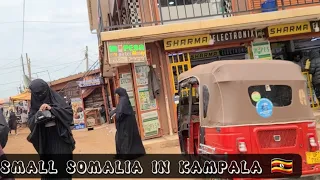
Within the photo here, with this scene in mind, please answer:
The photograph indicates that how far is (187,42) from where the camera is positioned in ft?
32.8

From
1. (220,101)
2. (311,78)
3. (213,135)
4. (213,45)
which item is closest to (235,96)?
(220,101)

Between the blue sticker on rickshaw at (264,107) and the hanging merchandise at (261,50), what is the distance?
20.8 ft

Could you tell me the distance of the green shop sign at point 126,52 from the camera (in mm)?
8992

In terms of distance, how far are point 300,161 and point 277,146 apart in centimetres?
33

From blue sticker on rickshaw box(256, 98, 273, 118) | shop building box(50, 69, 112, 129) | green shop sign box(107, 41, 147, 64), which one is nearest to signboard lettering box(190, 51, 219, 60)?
green shop sign box(107, 41, 147, 64)

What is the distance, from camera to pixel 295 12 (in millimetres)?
9508

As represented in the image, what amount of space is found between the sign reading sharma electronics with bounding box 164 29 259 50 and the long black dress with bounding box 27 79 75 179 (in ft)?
19.3

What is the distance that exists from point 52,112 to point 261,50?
25.6 ft

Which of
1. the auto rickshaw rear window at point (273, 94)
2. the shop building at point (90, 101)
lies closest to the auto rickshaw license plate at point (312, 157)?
the auto rickshaw rear window at point (273, 94)

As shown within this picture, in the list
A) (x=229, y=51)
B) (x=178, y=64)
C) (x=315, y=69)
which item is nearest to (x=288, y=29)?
(x=315, y=69)

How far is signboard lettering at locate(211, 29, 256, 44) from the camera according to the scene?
33.3 feet

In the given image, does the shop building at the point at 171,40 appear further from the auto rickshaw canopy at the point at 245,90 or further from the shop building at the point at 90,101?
the shop building at the point at 90,101

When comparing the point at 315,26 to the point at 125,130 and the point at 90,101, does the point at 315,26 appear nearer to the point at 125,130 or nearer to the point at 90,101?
the point at 125,130

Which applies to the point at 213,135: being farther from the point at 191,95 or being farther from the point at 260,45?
the point at 260,45
